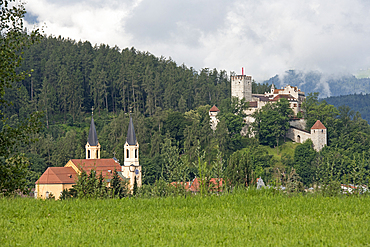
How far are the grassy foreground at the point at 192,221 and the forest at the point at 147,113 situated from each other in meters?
50.7

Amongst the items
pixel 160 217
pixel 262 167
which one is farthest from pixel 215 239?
pixel 262 167

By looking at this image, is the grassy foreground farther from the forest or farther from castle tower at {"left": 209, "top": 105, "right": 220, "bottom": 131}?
castle tower at {"left": 209, "top": 105, "right": 220, "bottom": 131}

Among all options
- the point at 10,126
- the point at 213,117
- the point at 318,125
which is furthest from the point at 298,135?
the point at 10,126

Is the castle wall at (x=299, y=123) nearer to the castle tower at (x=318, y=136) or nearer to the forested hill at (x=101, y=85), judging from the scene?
the castle tower at (x=318, y=136)

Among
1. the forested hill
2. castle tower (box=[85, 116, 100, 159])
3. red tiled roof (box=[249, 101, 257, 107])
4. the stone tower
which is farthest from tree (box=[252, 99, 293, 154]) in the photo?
castle tower (box=[85, 116, 100, 159])

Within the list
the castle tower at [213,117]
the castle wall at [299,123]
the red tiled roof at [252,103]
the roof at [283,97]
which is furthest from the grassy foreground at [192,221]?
the roof at [283,97]

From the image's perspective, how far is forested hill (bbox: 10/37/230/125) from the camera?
308ft

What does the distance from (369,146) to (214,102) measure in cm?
3506

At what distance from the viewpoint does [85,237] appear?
6441mm

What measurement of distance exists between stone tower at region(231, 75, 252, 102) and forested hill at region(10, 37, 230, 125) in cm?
1435

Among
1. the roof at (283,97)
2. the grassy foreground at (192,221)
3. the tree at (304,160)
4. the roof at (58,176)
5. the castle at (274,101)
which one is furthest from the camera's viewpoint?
the roof at (283,97)

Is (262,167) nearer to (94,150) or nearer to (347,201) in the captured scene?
(94,150)

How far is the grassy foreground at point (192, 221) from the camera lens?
628 centimetres

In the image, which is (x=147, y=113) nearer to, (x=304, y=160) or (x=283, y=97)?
(x=283, y=97)
